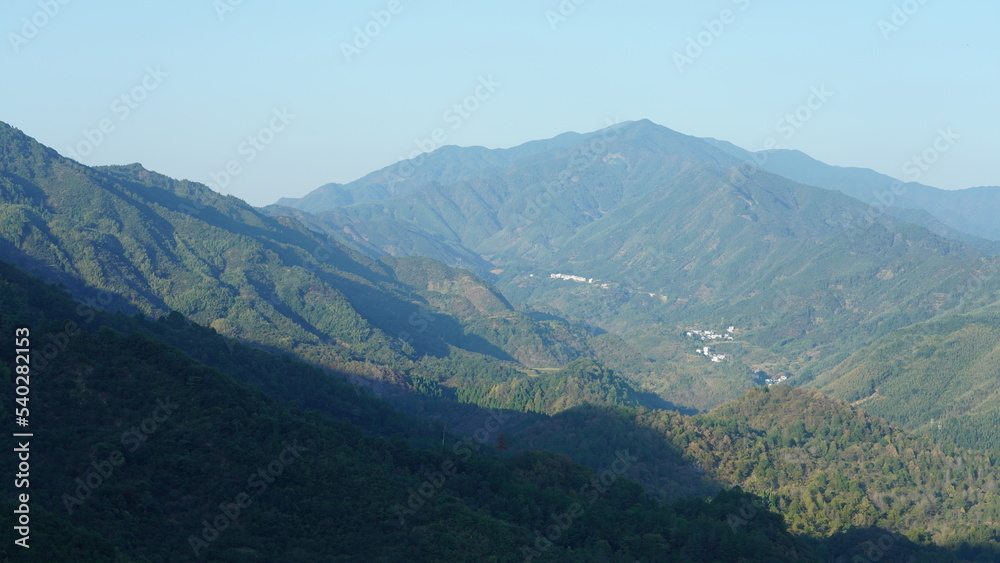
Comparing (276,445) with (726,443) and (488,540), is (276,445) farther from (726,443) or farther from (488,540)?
(726,443)

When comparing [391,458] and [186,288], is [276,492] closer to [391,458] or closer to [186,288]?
[391,458]

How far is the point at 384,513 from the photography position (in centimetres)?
6069

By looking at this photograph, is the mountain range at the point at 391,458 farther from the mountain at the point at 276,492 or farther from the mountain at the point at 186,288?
the mountain at the point at 186,288

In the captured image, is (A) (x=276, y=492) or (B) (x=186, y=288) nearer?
(A) (x=276, y=492)

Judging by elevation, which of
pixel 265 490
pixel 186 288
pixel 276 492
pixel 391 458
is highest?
pixel 186 288

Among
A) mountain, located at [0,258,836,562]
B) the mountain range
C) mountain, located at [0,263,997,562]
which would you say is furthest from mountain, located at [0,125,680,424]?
mountain, located at [0,258,836,562]

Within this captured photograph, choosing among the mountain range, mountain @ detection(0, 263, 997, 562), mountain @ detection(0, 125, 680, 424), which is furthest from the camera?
mountain @ detection(0, 125, 680, 424)

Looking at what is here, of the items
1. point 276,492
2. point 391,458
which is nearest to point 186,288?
point 391,458

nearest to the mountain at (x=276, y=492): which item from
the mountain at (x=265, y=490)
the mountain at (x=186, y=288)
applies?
the mountain at (x=265, y=490)

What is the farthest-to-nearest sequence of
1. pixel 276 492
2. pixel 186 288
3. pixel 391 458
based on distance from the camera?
1. pixel 186 288
2. pixel 391 458
3. pixel 276 492

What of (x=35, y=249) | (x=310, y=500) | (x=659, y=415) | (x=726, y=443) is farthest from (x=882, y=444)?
(x=35, y=249)

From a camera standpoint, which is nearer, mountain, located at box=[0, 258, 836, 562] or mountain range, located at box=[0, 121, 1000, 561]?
mountain, located at box=[0, 258, 836, 562]

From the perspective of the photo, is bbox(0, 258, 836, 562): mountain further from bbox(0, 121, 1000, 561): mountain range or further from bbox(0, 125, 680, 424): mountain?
bbox(0, 125, 680, 424): mountain

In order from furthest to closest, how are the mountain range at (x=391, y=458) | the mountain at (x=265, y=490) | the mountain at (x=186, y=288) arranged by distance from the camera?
the mountain at (x=186, y=288) < the mountain range at (x=391, y=458) < the mountain at (x=265, y=490)
